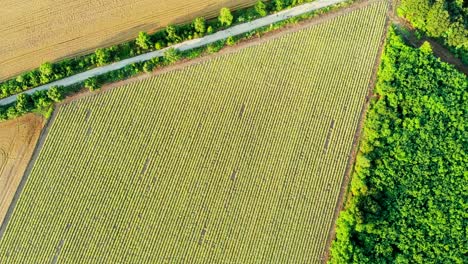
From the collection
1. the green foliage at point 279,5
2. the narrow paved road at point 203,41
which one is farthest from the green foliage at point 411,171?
the green foliage at point 279,5

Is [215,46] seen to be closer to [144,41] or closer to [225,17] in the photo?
[225,17]

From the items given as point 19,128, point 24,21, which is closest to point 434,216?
point 19,128

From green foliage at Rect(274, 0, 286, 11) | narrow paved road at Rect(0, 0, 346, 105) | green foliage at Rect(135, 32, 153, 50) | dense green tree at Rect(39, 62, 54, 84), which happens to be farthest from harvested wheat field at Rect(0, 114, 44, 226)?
green foliage at Rect(274, 0, 286, 11)

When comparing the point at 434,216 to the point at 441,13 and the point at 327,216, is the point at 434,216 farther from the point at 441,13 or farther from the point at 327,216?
the point at 441,13

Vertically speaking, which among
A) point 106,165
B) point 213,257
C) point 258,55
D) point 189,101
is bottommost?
point 213,257

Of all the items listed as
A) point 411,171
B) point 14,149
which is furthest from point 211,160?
point 14,149

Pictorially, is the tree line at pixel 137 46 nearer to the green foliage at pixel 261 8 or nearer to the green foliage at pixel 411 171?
the green foliage at pixel 261 8

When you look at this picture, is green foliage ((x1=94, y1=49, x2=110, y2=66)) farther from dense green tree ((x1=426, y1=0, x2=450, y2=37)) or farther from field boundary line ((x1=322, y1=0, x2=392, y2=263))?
dense green tree ((x1=426, y1=0, x2=450, y2=37))
